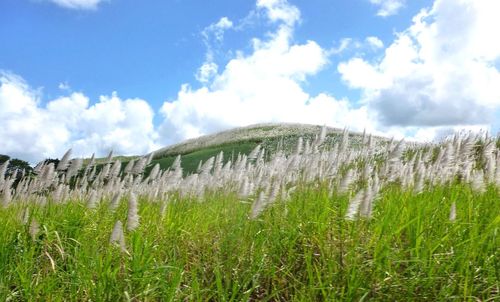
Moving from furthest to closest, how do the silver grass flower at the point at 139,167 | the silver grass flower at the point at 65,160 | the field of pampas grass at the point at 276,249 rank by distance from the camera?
the silver grass flower at the point at 139,167
the silver grass flower at the point at 65,160
the field of pampas grass at the point at 276,249

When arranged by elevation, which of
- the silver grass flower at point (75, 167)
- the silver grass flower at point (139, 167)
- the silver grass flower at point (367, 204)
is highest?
the silver grass flower at point (139, 167)

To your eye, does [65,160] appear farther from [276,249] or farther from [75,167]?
[276,249]

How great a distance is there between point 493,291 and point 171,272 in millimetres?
2298

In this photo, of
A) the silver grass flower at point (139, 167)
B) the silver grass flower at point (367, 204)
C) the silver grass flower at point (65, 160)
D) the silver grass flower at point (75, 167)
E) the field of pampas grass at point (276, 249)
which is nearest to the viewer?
the silver grass flower at point (367, 204)

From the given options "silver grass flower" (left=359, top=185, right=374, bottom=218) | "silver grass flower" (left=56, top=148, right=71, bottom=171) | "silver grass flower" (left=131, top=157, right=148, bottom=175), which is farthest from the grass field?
"silver grass flower" (left=131, top=157, right=148, bottom=175)

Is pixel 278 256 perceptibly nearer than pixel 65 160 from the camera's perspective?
Yes

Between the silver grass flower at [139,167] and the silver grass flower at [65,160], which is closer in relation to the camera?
the silver grass flower at [65,160]

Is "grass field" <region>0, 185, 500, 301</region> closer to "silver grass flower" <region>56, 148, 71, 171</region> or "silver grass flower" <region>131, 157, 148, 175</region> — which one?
"silver grass flower" <region>56, 148, 71, 171</region>

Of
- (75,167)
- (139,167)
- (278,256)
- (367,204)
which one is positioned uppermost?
(139,167)

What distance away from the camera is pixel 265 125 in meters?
46.8

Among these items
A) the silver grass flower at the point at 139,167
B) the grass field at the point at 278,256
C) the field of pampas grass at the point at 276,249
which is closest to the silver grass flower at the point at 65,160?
the field of pampas grass at the point at 276,249

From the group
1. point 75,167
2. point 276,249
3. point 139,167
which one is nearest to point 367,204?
point 276,249

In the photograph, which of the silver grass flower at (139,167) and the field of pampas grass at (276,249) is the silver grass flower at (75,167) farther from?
the silver grass flower at (139,167)

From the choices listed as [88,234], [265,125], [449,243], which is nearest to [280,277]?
[449,243]
